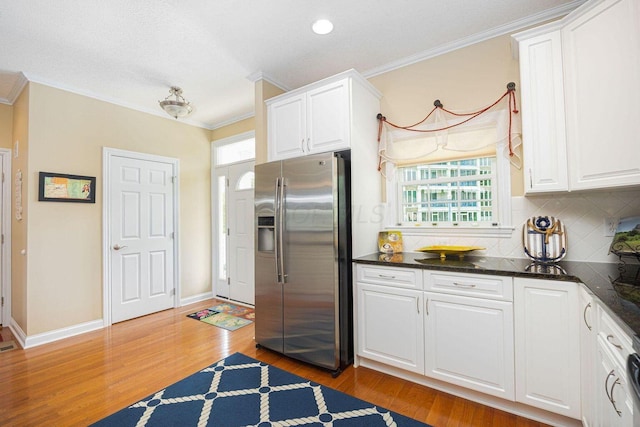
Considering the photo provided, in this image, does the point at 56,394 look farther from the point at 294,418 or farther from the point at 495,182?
the point at 495,182

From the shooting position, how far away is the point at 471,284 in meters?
1.94

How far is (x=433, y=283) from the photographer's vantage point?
2082mm

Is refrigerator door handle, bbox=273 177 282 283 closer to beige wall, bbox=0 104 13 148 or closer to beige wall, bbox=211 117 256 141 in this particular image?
beige wall, bbox=211 117 256 141

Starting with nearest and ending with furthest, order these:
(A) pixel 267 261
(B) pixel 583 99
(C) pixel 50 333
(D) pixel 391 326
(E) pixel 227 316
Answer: (B) pixel 583 99 → (D) pixel 391 326 → (A) pixel 267 261 → (C) pixel 50 333 → (E) pixel 227 316

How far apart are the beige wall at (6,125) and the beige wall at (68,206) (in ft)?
2.91

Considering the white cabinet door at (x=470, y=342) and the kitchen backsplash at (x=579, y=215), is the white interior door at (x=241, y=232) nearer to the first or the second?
the white cabinet door at (x=470, y=342)

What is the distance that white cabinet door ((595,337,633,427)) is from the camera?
1.05 metres

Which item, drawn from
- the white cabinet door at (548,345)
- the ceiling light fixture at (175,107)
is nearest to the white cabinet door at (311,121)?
the ceiling light fixture at (175,107)

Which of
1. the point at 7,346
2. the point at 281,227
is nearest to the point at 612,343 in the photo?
the point at 281,227

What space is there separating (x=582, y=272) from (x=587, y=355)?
1.52 feet

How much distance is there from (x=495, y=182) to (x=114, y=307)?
169 inches

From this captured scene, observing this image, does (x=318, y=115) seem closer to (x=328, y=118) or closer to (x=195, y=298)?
(x=328, y=118)

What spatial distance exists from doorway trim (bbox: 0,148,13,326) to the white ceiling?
77 cm

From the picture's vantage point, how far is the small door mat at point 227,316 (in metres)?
3.51
